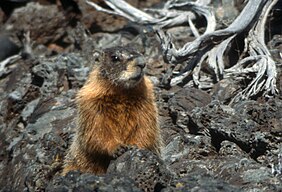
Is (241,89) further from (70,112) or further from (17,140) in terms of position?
(17,140)

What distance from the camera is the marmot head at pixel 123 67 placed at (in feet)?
24.2

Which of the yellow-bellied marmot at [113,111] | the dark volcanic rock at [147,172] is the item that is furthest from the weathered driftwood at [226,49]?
the dark volcanic rock at [147,172]

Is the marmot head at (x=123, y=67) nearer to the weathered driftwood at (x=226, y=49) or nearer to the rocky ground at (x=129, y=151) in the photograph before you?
the rocky ground at (x=129, y=151)

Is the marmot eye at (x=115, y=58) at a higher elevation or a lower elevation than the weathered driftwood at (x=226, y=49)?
higher

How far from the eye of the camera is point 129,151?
22.8 feet

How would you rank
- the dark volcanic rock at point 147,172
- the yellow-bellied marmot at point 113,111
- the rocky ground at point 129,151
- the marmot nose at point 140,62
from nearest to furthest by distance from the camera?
the dark volcanic rock at point 147,172 < the rocky ground at point 129,151 < the marmot nose at point 140,62 < the yellow-bellied marmot at point 113,111

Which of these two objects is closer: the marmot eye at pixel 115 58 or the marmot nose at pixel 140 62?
the marmot nose at pixel 140 62

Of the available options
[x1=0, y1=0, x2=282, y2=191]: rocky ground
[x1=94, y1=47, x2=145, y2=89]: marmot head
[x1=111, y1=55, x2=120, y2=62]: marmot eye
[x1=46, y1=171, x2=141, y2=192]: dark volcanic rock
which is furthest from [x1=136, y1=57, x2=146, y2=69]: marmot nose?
[x1=46, y1=171, x2=141, y2=192]: dark volcanic rock

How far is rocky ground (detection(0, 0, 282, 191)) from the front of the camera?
6590mm

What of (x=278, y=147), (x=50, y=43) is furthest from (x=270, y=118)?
(x=50, y=43)

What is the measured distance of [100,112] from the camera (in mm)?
7527

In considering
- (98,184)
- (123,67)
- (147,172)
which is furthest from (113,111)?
(98,184)

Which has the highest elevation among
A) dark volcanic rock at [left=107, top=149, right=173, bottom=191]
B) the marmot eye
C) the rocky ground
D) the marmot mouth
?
the marmot eye

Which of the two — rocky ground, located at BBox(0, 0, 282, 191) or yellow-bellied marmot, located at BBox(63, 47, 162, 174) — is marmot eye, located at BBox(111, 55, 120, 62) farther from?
rocky ground, located at BBox(0, 0, 282, 191)
